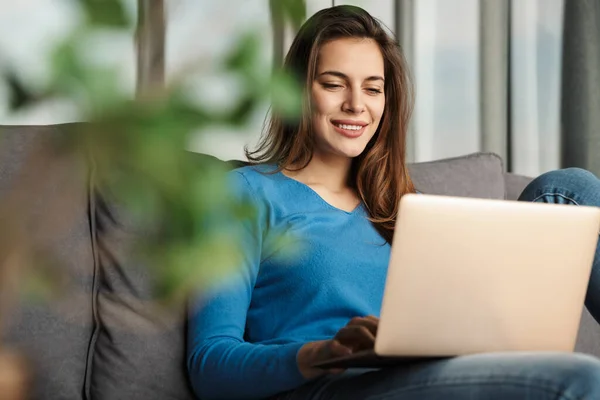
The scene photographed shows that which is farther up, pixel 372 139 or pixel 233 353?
pixel 372 139

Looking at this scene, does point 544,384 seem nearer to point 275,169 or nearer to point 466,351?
point 466,351

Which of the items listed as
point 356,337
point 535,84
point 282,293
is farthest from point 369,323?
point 535,84

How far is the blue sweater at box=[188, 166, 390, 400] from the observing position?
4.73 ft

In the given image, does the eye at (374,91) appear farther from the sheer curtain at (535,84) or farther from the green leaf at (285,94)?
the green leaf at (285,94)

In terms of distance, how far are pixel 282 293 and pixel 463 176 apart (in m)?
0.69

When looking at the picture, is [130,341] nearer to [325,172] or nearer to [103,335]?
[103,335]

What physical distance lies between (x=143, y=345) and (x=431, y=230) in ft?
2.43

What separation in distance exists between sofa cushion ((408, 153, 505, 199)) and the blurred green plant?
1.85 m

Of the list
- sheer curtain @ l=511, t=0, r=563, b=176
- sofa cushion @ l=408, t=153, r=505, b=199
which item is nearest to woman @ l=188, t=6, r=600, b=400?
sofa cushion @ l=408, t=153, r=505, b=199

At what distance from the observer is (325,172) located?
1.84 m

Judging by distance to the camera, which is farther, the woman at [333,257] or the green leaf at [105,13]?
the woman at [333,257]

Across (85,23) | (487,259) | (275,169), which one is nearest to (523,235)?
(487,259)

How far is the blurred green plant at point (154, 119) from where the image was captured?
7.9 inches

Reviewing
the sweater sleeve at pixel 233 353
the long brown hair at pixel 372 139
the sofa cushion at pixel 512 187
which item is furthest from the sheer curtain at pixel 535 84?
the sweater sleeve at pixel 233 353
